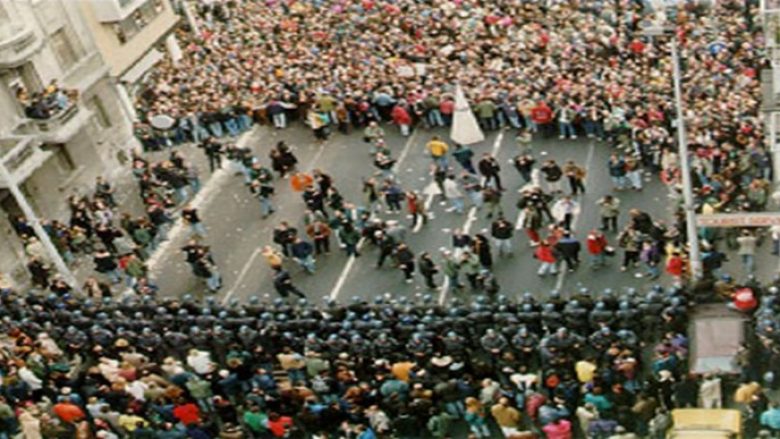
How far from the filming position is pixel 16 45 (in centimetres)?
3544

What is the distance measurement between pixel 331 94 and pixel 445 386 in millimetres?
16652

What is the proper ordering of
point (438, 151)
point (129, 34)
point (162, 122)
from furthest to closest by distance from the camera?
point (129, 34) → point (162, 122) → point (438, 151)

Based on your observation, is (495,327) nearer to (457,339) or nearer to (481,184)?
(457,339)

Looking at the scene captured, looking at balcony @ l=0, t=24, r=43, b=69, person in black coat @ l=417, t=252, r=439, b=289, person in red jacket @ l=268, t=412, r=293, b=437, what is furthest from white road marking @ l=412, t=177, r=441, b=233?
balcony @ l=0, t=24, r=43, b=69

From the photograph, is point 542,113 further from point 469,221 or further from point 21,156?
point 21,156

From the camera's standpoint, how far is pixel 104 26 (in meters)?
40.0

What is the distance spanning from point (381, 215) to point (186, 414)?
10.7m

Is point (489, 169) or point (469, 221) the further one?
point (489, 169)

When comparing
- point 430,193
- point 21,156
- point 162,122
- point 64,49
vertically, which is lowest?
point 430,193

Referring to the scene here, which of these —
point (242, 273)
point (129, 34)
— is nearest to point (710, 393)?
point (242, 273)

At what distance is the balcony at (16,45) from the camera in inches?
1387

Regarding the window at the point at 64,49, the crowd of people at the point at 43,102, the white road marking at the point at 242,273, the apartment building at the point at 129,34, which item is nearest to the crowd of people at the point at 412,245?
the white road marking at the point at 242,273

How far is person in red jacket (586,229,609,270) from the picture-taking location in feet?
94.1

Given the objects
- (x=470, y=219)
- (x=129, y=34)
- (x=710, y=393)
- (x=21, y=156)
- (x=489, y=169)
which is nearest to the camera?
(x=710, y=393)
